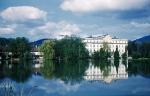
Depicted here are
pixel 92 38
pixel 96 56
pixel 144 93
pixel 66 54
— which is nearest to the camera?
pixel 144 93

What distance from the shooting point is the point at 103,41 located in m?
101

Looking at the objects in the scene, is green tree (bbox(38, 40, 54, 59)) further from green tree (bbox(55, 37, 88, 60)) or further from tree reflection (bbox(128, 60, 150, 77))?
tree reflection (bbox(128, 60, 150, 77))

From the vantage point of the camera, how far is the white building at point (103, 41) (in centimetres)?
10175

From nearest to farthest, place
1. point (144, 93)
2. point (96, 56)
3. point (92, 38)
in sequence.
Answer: point (144, 93) < point (96, 56) < point (92, 38)

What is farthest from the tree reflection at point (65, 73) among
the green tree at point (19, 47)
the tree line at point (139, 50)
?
the tree line at point (139, 50)

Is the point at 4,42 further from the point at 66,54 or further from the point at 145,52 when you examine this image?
the point at 145,52

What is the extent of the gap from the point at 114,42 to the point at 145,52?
61.0 ft

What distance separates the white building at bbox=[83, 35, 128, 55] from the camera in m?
102

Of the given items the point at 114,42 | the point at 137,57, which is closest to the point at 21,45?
the point at 137,57

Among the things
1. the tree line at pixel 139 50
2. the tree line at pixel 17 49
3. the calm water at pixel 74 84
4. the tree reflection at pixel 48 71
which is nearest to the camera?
the calm water at pixel 74 84

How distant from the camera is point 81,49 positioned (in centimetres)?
7406

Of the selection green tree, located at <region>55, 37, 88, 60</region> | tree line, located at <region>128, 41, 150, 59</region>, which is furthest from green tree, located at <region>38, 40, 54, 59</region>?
tree line, located at <region>128, 41, 150, 59</region>

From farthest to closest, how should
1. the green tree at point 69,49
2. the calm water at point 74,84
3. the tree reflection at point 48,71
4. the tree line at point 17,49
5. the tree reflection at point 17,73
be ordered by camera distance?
the tree line at point 17,49 < the green tree at point 69,49 < the tree reflection at point 48,71 < the tree reflection at point 17,73 < the calm water at point 74,84

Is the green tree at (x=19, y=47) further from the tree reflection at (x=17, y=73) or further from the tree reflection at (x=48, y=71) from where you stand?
the tree reflection at (x=17, y=73)
